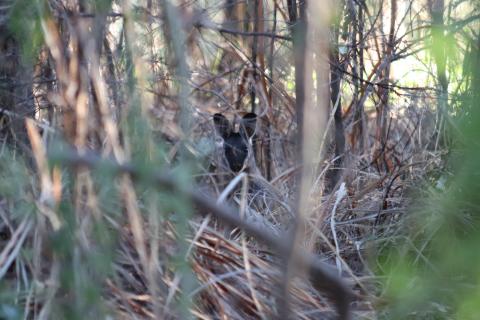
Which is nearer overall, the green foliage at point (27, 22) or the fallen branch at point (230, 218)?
the fallen branch at point (230, 218)

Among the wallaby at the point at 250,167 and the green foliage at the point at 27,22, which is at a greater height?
the green foliage at the point at 27,22

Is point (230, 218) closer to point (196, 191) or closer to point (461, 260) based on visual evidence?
point (461, 260)

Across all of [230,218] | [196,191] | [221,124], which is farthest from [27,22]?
[221,124]

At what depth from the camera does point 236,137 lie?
13.7 feet

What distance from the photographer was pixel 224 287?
2.12m

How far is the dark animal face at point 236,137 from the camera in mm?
3992

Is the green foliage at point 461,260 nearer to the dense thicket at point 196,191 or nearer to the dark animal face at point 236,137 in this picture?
the dense thicket at point 196,191

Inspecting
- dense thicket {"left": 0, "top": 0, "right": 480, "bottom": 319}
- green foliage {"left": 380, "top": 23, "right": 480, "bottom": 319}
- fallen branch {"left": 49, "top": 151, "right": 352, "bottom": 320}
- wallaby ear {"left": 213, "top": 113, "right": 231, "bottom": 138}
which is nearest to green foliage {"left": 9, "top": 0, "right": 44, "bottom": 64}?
dense thicket {"left": 0, "top": 0, "right": 480, "bottom": 319}

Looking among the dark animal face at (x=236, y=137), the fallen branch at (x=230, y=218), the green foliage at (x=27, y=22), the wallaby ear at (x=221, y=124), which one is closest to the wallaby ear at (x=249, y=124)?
the dark animal face at (x=236, y=137)

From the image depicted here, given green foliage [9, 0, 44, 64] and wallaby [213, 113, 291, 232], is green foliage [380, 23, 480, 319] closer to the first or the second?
wallaby [213, 113, 291, 232]

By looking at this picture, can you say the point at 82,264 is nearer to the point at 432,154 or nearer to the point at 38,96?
the point at 38,96

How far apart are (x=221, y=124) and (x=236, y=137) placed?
117 millimetres

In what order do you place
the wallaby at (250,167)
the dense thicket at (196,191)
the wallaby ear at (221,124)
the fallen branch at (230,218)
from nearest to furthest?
the fallen branch at (230,218) → the dense thicket at (196,191) → the wallaby at (250,167) → the wallaby ear at (221,124)

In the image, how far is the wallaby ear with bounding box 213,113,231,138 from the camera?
162 inches
